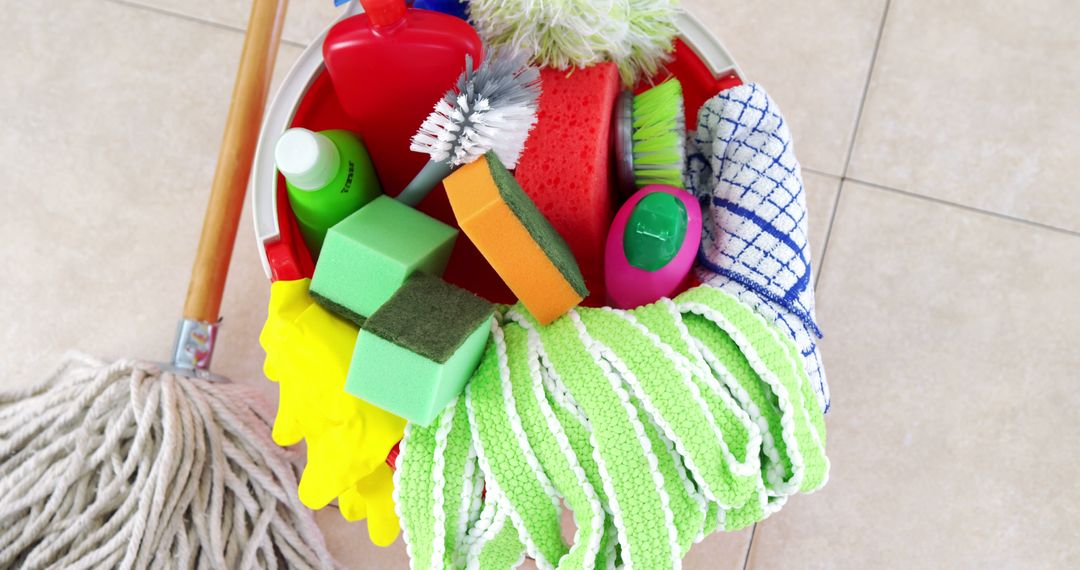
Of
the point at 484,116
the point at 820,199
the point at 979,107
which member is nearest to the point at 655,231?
the point at 484,116

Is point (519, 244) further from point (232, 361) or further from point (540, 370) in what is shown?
point (232, 361)

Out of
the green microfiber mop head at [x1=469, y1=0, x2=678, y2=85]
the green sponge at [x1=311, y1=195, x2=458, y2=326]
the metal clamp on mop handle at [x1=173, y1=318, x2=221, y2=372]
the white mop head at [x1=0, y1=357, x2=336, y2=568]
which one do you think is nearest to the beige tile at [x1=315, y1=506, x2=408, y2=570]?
the white mop head at [x1=0, y1=357, x2=336, y2=568]

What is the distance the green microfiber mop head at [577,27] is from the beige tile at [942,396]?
0.31 m

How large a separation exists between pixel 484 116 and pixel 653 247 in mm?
127

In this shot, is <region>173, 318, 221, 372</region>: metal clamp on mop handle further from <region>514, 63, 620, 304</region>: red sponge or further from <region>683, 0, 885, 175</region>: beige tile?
<region>683, 0, 885, 175</region>: beige tile

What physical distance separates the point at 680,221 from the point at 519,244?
11 centimetres

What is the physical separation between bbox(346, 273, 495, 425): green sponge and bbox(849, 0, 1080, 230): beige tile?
47cm

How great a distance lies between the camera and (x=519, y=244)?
396 mm

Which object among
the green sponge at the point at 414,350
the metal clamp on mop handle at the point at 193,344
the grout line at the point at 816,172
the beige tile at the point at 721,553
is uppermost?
the green sponge at the point at 414,350

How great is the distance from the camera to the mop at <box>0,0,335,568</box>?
0.53m

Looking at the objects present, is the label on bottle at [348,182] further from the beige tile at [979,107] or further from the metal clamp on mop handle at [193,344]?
the beige tile at [979,107]

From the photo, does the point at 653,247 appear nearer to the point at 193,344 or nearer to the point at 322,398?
the point at 322,398

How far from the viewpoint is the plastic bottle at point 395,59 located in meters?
0.45

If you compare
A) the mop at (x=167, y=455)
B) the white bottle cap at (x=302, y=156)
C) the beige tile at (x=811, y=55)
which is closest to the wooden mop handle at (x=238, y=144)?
the mop at (x=167, y=455)
